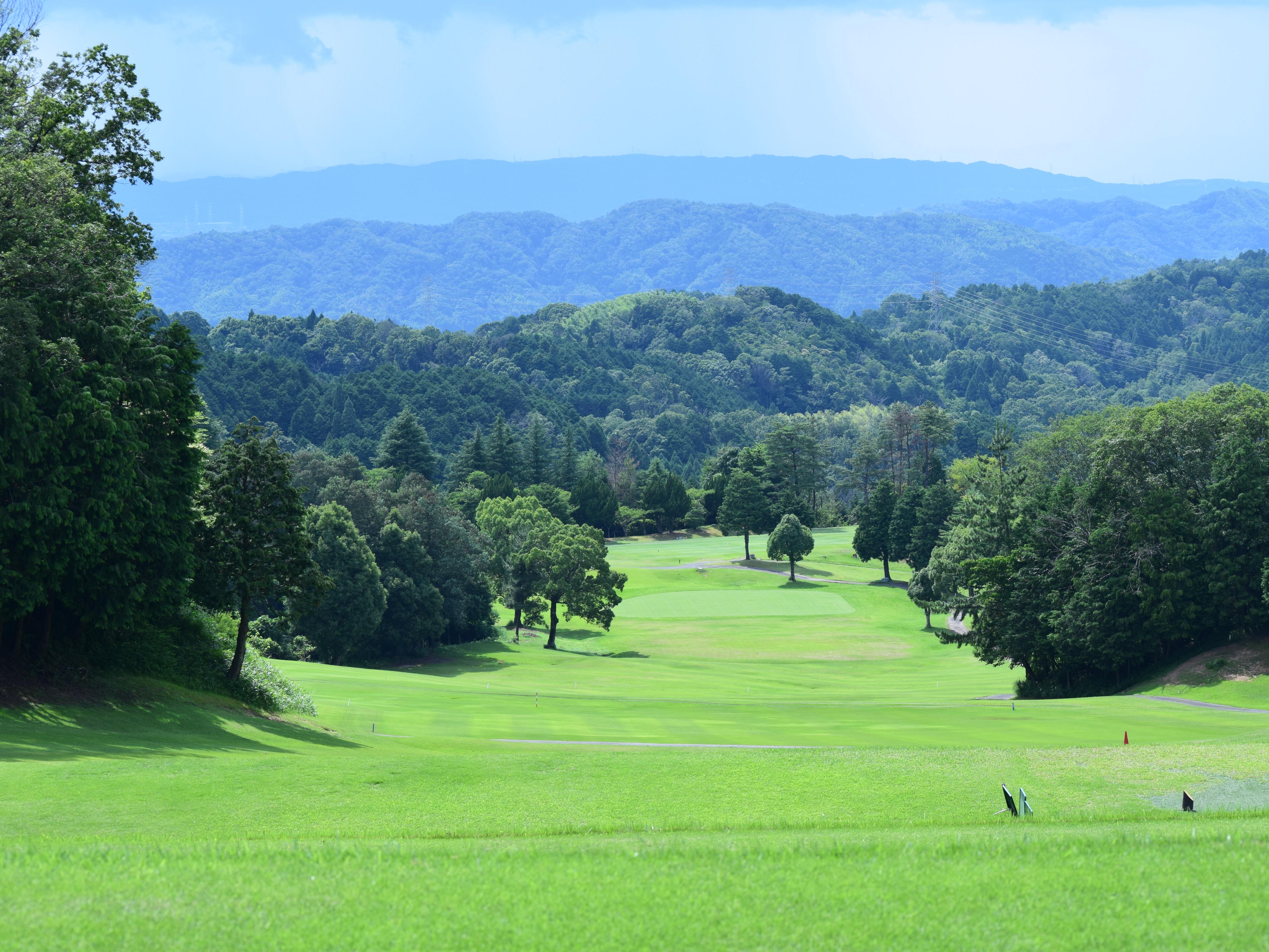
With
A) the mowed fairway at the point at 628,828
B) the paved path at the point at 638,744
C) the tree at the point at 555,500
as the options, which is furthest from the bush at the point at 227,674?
the tree at the point at 555,500

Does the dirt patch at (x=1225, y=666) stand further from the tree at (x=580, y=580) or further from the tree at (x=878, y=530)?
the tree at (x=878, y=530)

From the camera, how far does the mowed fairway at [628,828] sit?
9.49 meters

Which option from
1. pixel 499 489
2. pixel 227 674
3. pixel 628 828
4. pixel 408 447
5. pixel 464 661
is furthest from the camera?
pixel 408 447

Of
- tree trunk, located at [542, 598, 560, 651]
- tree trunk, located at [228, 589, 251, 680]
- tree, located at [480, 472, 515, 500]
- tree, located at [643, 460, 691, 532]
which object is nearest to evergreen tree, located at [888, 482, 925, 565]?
tree, located at [480, 472, 515, 500]

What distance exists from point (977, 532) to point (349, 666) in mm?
39780

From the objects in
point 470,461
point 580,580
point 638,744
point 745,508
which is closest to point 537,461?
point 470,461

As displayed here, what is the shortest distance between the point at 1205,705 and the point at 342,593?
4373 centimetres

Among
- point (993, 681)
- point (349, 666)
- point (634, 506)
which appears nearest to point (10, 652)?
point (349, 666)

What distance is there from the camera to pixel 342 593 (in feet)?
210

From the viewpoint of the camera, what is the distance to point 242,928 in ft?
30.7

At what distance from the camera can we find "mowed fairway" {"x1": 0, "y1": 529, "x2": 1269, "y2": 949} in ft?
31.1

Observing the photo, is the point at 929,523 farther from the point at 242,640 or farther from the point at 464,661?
the point at 242,640

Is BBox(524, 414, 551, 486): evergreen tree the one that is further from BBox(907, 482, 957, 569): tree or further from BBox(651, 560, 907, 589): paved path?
BBox(907, 482, 957, 569): tree

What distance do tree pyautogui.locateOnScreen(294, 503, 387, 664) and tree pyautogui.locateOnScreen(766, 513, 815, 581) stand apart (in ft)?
170
